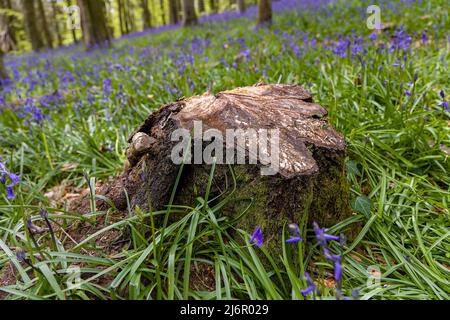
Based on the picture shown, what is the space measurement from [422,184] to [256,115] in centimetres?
138

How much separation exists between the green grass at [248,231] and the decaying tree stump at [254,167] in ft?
0.30

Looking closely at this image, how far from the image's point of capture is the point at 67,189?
3.31m

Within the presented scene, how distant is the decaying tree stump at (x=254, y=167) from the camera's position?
1.69m

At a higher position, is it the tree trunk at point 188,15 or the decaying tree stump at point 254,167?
the tree trunk at point 188,15

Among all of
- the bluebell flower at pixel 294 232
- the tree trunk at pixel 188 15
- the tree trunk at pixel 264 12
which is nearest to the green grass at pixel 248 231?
the bluebell flower at pixel 294 232

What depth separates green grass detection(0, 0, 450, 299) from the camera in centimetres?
163

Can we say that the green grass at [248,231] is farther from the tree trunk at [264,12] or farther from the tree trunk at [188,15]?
the tree trunk at [188,15]

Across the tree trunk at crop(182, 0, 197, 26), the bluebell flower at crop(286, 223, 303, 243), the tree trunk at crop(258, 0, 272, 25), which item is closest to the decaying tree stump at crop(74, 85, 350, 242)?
the bluebell flower at crop(286, 223, 303, 243)

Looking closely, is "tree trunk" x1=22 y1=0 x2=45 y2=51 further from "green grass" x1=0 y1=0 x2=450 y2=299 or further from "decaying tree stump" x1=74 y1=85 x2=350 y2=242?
"decaying tree stump" x1=74 y1=85 x2=350 y2=242

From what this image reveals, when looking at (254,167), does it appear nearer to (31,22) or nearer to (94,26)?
(94,26)

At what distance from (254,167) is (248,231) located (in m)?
0.32

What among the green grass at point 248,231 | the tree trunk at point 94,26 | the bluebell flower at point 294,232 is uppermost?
the tree trunk at point 94,26

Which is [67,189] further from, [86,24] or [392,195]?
[86,24]
